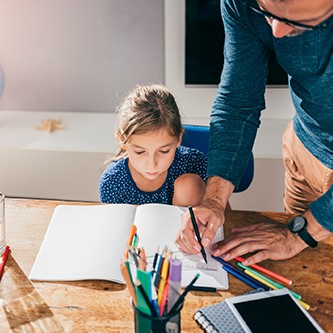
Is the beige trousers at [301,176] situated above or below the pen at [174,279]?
below

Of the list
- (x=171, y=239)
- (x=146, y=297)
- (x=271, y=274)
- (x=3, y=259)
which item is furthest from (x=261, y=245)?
(x=3, y=259)

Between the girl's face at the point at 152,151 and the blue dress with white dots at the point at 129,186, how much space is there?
9cm

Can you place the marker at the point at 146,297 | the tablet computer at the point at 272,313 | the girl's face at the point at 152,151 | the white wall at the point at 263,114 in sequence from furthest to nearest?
1. the white wall at the point at 263,114
2. the girl's face at the point at 152,151
3. the tablet computer at the point at 272,313
4. the marker at the point at 146,297

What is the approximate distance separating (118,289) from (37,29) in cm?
205

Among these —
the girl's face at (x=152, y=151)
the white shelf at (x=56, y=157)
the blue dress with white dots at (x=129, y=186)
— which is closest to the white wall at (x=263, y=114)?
the white shelf at (x=56, y=157)

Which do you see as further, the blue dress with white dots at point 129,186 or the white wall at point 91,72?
the white wall at point 91,72

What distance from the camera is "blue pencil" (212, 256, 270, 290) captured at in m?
1.13

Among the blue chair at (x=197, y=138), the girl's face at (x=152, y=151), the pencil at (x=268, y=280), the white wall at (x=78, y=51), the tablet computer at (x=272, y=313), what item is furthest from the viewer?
the white wall at (x=78, y=51)

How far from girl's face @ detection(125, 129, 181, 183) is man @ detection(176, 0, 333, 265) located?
0.17m

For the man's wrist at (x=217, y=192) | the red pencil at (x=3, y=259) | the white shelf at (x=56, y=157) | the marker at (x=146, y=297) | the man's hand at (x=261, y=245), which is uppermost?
the marker at (x=146, y=297)

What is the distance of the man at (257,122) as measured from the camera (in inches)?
48.5

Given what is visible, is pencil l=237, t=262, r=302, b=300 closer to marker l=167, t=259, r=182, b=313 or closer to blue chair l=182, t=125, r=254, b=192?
marker l=167, t=259, r=182, b=313

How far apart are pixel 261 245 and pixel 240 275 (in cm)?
10

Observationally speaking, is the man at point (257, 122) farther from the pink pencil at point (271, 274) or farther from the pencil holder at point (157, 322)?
the pencil holder at point (157, 322)
